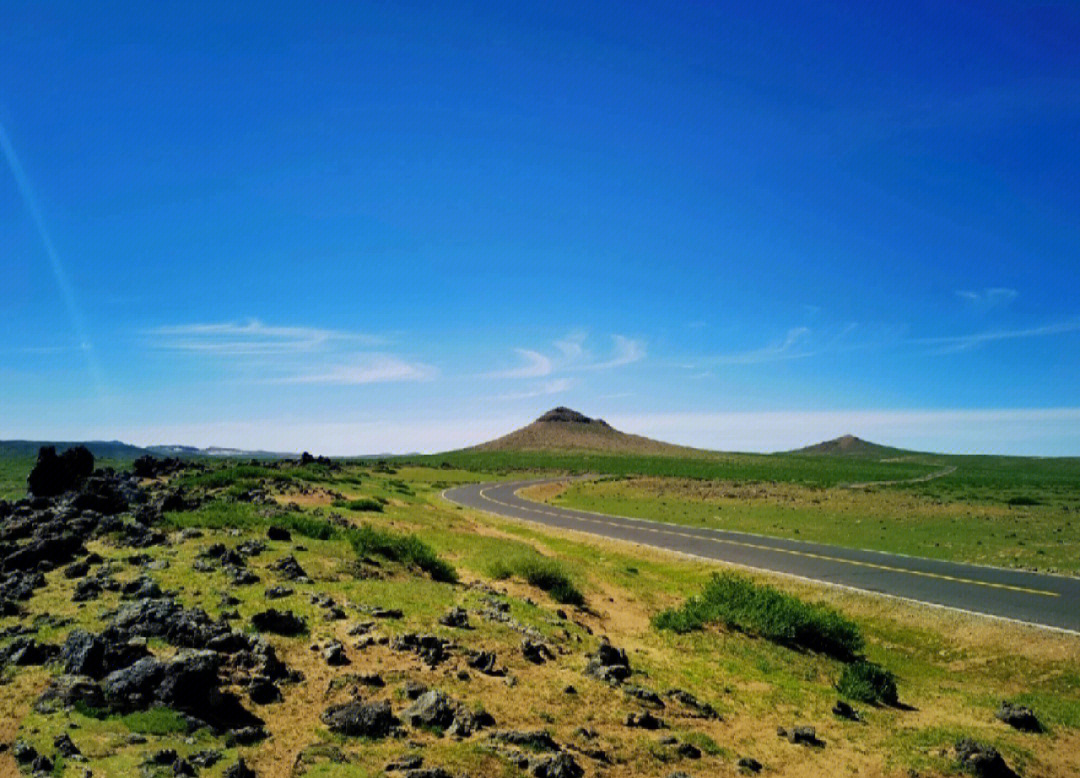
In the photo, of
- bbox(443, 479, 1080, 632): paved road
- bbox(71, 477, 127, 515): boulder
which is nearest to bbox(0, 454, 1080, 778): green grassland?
bbox(443, 479, 1080, 632): paved road

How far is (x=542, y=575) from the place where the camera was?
22750 mm

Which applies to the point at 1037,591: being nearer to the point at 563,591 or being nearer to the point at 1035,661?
the point at 1035,661

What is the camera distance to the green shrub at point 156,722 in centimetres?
913

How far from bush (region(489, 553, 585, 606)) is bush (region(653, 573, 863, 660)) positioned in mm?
3073

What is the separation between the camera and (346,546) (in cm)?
2298

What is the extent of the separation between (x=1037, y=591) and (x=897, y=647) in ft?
33.2

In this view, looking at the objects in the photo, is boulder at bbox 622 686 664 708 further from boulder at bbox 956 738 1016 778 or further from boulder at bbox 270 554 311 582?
boulder at bbox 270 554 311 582

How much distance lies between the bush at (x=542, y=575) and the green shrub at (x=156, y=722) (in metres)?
Answer: 13.4

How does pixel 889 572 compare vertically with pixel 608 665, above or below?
below

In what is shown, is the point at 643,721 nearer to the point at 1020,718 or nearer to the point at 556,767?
the point at 556,767

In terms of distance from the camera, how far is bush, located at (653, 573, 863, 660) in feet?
60.3

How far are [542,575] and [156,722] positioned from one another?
14660 millimetres

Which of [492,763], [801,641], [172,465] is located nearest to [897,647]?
[801,641]

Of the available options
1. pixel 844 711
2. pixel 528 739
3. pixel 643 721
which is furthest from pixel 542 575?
pixel 528 739
